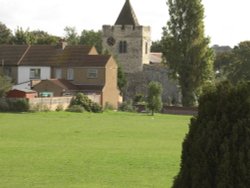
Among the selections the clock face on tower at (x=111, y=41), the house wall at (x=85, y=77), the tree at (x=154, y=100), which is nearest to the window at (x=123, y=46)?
the clock face on tower at (x=111, y=41)

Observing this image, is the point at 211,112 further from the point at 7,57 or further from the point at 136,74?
the point at 136,74

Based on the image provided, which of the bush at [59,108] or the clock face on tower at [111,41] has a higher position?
the clock face on tower at [111,41]

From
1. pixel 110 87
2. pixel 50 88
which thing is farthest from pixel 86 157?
pixel 110 87

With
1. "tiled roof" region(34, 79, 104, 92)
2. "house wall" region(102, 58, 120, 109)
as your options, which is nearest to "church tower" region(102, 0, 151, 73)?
"house wall" region(102, 58, 120, 109)

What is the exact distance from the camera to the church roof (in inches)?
3802

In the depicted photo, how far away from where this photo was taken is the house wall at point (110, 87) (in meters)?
71.8

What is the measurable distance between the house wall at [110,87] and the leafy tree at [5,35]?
3551cm

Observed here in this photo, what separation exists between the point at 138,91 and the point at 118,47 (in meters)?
7.61

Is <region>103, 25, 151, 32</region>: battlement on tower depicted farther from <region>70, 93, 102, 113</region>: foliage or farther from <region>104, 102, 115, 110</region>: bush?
<region>70, 93, 102, 113</region>: foliage

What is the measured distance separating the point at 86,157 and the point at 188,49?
178 ft

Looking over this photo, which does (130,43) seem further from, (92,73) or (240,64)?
(92,73)

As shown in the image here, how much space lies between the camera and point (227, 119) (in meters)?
7.88

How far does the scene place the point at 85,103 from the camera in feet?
206

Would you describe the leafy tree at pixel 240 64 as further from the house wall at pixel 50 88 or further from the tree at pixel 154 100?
the house wall at pixel 50 88
